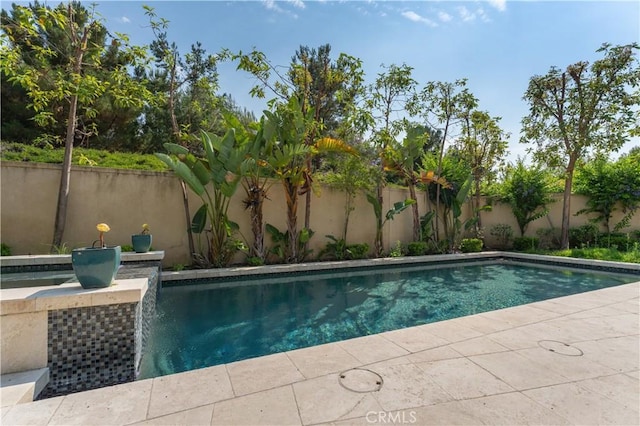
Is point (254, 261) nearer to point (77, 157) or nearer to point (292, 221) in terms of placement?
point (292, 221)

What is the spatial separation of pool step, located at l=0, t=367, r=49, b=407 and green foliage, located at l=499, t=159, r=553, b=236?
14.5 metres

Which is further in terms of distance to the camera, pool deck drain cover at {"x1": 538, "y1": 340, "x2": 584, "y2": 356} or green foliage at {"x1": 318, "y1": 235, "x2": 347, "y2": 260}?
green foliage at {"x1": 318, "y1": 235, "x2": 347, "y2": 260}

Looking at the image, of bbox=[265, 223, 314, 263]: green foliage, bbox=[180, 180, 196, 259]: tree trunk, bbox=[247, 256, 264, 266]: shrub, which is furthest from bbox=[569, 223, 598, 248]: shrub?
bbox=[180, 180, 196, 259]: tree trunk

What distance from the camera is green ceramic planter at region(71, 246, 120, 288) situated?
2.76m

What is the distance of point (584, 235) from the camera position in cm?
1172

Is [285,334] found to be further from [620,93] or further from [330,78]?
[620,93]

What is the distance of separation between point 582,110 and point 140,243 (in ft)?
47.2

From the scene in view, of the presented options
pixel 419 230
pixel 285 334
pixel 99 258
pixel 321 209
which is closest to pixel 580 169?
pixel 419 230

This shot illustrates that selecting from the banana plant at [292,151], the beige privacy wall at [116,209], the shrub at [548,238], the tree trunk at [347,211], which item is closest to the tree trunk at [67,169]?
the beige privacy wall at [116,209]

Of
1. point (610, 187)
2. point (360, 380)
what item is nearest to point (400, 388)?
point (360, 380)

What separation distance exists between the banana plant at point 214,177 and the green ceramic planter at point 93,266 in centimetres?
463

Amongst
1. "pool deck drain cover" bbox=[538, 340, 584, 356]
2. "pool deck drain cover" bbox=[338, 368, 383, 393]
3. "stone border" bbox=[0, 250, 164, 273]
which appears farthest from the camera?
"stone border" bbox=[0, 250, 164, 273]

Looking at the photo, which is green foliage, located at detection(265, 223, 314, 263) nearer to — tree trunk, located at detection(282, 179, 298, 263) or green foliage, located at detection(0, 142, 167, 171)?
tree trunk, located at detection(282, 179, 298, 263)

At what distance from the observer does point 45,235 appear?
7004 millimetres
